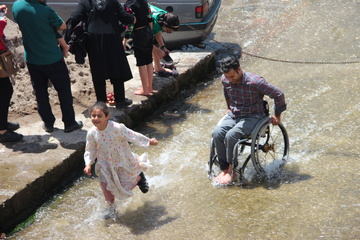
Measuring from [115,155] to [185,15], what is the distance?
15.9ft

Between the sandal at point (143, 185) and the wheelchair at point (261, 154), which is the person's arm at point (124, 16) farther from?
the sandal at point (143, 185)

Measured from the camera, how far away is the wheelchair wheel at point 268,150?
5268mm

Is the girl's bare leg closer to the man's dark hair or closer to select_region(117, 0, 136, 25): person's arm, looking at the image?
the man's dark hair

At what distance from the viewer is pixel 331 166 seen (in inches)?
226

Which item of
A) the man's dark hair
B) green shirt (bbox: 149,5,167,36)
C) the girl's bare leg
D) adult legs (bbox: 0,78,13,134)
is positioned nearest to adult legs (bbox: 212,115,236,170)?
the man's dark hair

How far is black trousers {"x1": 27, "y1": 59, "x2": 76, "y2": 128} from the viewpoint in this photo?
615cm

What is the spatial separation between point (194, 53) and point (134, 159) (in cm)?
450

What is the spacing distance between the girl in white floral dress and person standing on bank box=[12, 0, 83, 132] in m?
1.50

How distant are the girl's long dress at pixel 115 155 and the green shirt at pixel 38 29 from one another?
1.55 metres

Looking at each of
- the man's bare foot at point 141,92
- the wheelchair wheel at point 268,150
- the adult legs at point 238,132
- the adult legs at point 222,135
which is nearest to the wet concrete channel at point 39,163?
the man's bare foot at point 141,92

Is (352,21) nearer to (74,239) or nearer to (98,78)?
(98,78)

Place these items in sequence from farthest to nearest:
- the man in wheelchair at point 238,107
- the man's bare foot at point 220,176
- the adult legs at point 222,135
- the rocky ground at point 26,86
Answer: the rocky ground at point 26,86, the man's bare foot at point 220,176, the adult legs at point 222,135, the man in wheelchair at point 238,107

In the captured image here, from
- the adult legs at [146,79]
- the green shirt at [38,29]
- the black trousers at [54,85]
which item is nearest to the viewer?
the green shirt at [38,29]

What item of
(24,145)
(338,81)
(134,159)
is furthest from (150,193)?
(338,81)
